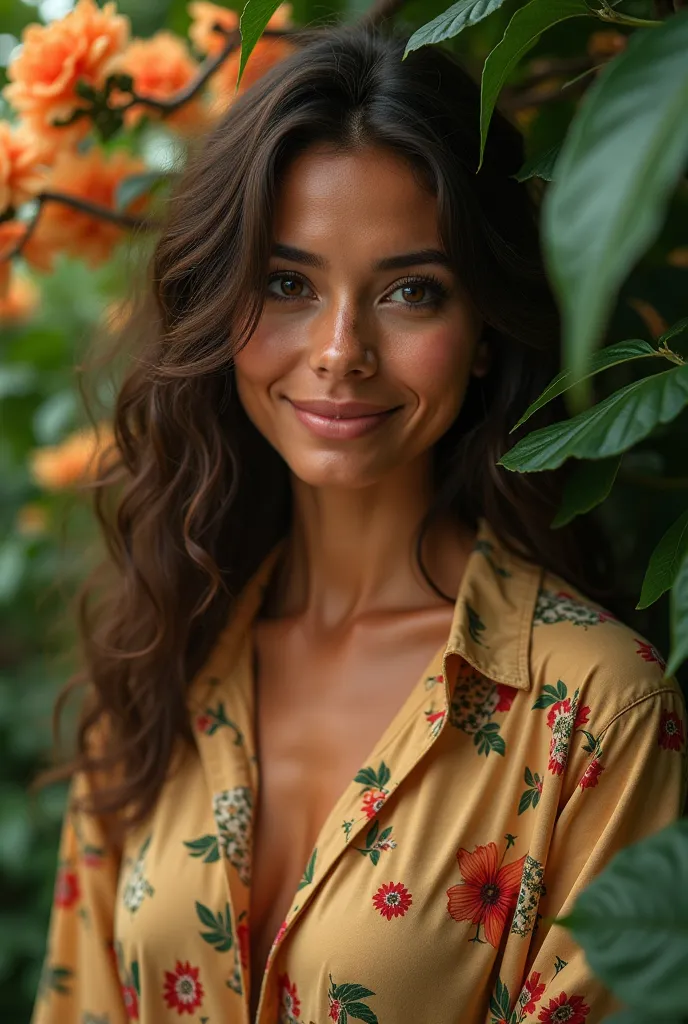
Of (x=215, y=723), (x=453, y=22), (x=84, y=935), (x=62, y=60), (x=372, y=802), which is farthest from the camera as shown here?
(x=84, y=935)

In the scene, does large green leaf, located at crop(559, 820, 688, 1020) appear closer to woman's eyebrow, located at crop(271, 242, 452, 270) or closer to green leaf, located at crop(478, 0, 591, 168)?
green leaf, located at crop(478, 0, 591, 168)

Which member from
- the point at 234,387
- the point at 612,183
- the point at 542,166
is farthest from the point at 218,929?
the point at 612,183

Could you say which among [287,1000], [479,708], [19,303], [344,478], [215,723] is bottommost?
[287,1000]

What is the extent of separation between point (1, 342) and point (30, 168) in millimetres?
1094

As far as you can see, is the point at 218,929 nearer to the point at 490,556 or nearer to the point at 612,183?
the point at 490,556

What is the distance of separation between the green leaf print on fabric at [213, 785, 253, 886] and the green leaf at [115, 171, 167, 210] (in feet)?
2.52

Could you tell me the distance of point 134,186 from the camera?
1402mm

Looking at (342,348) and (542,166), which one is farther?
(342,348)

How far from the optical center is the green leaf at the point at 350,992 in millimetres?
1107

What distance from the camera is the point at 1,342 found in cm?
237

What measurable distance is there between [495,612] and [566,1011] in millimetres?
432

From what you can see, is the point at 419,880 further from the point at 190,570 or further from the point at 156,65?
the point at 156,65

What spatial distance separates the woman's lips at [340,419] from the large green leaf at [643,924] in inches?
26.2

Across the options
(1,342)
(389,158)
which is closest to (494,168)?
(389,158)
